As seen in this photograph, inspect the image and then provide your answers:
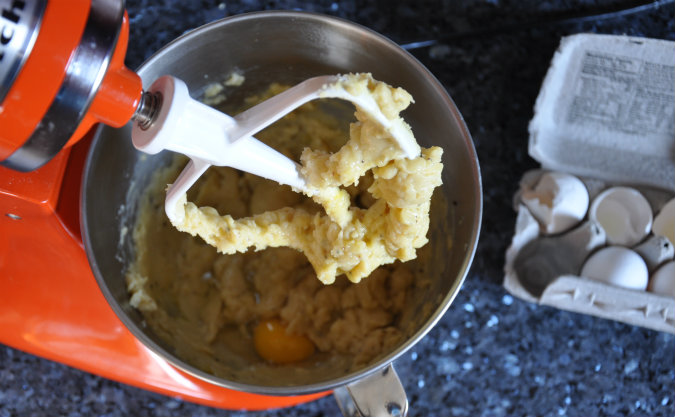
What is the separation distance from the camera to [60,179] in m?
0.63

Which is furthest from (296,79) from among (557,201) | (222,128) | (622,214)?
(622,214)

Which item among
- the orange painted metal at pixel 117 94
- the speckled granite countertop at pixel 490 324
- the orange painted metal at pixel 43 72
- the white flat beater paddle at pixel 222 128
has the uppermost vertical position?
the orange painted metal at pixel 43 72

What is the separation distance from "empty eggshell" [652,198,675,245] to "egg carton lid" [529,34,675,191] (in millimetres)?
36

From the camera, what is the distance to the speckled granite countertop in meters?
0.86

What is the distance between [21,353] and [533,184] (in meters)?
0.80

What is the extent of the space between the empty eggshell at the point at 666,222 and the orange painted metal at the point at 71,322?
0.55 m

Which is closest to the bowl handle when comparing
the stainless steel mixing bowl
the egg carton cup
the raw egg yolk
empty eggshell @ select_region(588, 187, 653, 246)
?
the stainless steel mixing bowl

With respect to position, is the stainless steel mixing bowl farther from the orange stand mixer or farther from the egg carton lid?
the egg carton lid

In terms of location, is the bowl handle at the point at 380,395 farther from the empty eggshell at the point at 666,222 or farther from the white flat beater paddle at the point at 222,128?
the empty eggshell at the point at 666,222

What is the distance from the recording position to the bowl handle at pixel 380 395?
68cm

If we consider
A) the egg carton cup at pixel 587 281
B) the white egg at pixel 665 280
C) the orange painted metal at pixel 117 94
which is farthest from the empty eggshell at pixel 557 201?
the orange painted metal at pixel 117 94

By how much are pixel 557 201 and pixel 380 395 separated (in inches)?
14.5

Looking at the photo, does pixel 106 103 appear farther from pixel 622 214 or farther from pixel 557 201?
pixel 622 214

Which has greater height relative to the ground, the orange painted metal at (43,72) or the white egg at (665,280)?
the orange painted metal at (43,72)
